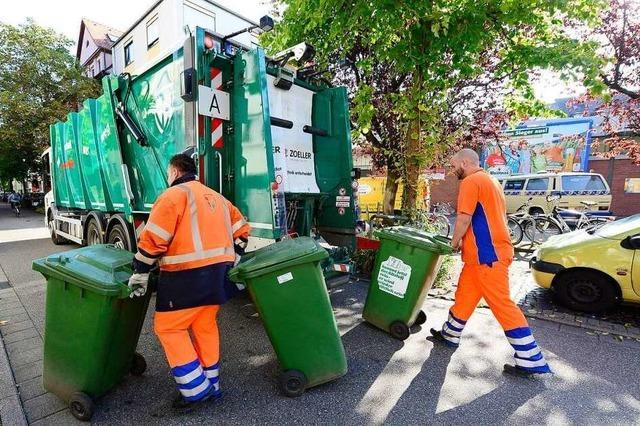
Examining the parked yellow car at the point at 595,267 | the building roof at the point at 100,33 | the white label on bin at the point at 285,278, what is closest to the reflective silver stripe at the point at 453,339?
the white label on bin at the point at 285,278

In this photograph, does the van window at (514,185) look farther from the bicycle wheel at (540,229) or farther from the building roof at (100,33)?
the building roof at (100,33)

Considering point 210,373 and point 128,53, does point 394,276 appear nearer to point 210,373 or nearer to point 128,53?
point 210,373

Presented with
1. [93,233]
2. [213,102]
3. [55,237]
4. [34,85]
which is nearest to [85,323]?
[213,102]

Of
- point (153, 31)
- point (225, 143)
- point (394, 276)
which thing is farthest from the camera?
point (153, 31)

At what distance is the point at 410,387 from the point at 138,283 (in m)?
1.93

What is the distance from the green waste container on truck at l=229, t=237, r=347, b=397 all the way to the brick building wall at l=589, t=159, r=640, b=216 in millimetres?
17202

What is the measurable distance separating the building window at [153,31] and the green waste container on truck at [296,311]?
17.9m

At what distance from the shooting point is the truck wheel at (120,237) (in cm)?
465

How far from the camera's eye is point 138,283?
211 cm

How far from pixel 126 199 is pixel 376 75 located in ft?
16.2

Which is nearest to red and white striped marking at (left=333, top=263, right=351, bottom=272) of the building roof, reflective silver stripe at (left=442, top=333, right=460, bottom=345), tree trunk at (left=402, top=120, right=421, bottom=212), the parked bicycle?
reflective silver stripe at (left=442, top=333, right=460, bottom=345)

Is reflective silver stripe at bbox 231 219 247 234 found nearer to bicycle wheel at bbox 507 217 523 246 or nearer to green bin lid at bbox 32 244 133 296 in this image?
green bin lid at bbox 32 244 133 296

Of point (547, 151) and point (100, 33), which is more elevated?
point (100, 33)

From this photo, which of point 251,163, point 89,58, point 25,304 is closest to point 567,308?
point 251,163
